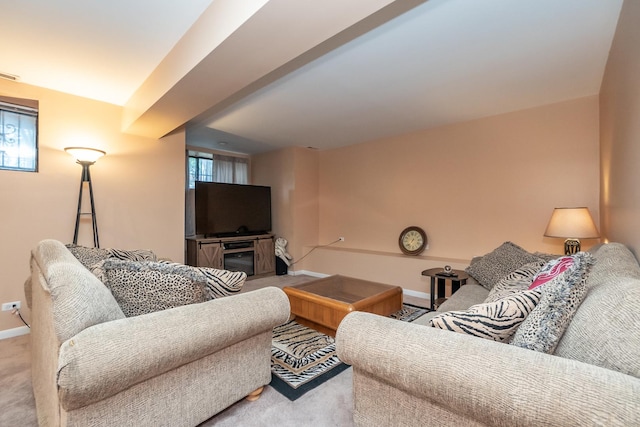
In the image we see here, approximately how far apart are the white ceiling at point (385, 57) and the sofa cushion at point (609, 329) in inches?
65.8

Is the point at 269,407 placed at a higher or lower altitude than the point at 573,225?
lower

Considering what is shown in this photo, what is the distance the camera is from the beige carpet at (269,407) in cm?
149

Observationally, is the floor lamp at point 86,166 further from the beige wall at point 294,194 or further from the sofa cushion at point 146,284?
the beige wall at point 294,194

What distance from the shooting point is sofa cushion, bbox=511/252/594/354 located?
2.91 ft

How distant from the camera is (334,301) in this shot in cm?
238

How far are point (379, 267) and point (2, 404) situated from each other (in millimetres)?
3868

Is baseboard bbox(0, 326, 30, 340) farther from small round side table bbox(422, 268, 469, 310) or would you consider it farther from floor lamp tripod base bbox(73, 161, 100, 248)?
small round side table bbox(422, 268, 469, 310)

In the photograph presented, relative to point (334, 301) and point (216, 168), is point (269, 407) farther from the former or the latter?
point (216, 168)

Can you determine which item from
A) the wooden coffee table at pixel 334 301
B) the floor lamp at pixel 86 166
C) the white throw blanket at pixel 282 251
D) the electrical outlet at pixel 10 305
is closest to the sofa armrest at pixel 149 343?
the wooden coffee table at pixel 334 301

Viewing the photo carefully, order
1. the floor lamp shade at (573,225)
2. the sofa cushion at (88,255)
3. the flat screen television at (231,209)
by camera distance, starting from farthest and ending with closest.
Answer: the flat screen television at (231,209)
the floor lamp shade at (573,225)
the sofa cushion at (88,255)

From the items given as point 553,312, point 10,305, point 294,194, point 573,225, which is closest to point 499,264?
point 573,225

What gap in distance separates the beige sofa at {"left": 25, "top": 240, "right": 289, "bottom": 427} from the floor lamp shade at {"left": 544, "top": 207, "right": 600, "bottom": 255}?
104 inches

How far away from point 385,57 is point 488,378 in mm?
2238

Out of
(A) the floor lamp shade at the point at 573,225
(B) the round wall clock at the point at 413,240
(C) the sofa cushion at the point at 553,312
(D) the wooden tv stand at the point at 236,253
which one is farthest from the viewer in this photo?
(D) the wooden tv stand at the point at 236,253
